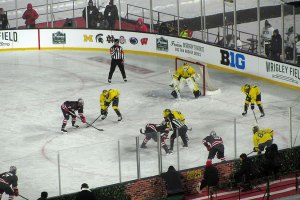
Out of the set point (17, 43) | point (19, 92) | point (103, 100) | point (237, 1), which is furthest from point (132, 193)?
point (17, 43)

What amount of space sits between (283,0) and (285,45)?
4.10 feet

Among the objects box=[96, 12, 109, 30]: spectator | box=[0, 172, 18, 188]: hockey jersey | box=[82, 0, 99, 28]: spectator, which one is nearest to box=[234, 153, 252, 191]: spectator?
box=[0, 172, 18, 188]: hockey jersey

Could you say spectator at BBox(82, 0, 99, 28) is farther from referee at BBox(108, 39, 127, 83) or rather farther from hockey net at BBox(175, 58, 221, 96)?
hockey net at BBox(175, 58, 221, 96)

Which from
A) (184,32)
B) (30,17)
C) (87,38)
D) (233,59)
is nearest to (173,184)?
(233,59)

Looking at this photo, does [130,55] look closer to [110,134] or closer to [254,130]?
[110,134]

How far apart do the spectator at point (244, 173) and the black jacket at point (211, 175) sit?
534 millimetres

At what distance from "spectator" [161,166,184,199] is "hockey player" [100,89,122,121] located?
5392 mm

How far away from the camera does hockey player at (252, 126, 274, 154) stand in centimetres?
2116

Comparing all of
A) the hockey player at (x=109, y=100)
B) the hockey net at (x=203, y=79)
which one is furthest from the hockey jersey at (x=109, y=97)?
the hockey net at (x=203, y=79)

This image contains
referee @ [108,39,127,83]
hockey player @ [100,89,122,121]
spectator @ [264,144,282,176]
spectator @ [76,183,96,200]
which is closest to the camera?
spectator @ [76,183,96,200]

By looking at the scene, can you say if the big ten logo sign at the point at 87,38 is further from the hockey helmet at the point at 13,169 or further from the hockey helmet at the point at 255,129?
the hockey helmet at the point at 13,169

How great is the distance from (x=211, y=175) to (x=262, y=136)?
1.85 meters

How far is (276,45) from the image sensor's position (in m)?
28.6

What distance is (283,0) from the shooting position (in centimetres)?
2797
